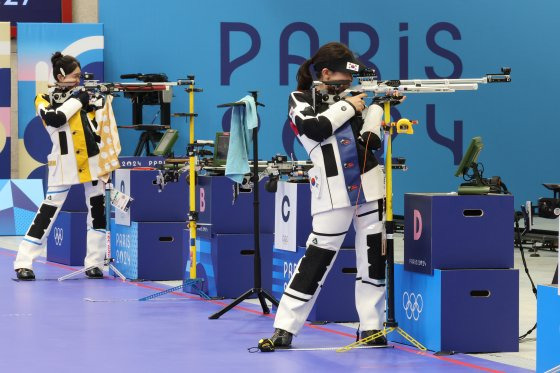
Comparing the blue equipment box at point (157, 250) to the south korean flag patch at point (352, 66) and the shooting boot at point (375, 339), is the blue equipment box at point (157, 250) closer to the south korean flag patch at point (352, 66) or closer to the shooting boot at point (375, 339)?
the shooting boot at point (375, 339)

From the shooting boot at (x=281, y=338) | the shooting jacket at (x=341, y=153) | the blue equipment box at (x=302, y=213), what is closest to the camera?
the shooting jacket at (x=341, y=153)

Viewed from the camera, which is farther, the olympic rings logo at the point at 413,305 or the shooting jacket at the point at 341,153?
the olympic rings logo at the point at 413,305

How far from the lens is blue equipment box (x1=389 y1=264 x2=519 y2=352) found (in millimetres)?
5922

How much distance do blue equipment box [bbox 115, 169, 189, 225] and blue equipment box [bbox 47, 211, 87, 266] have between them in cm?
106

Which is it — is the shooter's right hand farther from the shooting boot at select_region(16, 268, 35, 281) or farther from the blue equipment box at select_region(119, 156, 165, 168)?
the blue equipment box at select_region(119, 156, 165, 168)

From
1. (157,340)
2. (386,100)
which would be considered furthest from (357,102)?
(157,340)

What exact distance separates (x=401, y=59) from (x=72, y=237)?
702 centimetres

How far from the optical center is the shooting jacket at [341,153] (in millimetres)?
5875

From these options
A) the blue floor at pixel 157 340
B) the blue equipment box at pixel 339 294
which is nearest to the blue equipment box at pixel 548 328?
the blue floor at pixel 157 340

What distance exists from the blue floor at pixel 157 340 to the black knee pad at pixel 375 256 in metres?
0.40

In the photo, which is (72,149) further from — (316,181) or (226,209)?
(316,181)

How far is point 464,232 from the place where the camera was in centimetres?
605

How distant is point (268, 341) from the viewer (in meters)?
5.97

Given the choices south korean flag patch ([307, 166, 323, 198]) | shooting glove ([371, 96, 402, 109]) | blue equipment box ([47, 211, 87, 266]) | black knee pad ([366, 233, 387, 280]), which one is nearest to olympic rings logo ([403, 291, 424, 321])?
black knee pad ([366, 233, 387, 280])
